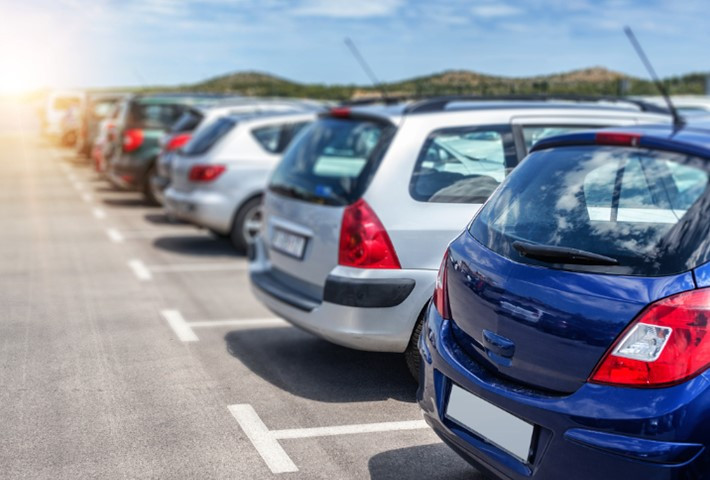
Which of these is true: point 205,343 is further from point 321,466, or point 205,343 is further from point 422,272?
point 321,466

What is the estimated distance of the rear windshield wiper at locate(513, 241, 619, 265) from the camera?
10.2 ft

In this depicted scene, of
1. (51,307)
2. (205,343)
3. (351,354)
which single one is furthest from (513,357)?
(51,307)

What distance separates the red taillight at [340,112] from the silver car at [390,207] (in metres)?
0.03

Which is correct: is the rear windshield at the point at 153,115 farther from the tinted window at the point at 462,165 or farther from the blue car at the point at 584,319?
the blue car at the point at 584,319

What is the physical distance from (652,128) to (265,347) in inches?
145

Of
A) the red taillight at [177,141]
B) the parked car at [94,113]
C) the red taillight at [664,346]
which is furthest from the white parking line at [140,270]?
the parked car at [94,113]

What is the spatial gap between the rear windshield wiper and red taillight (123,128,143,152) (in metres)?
13.2

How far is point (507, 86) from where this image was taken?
1051cm

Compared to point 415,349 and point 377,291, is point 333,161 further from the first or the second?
point 415,349

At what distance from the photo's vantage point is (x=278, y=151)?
11047 millimetres

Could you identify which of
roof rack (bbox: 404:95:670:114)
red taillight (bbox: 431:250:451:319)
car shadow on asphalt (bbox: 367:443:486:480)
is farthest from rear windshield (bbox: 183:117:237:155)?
red taillight (bbox: 431:250:451:319)

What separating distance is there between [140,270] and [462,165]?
512 centimetres

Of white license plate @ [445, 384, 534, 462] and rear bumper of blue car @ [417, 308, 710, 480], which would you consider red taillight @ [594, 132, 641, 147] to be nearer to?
rear bumper of blue car @ [417, 308, 710, 480]

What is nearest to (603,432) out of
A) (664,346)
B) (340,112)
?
(664,346)
